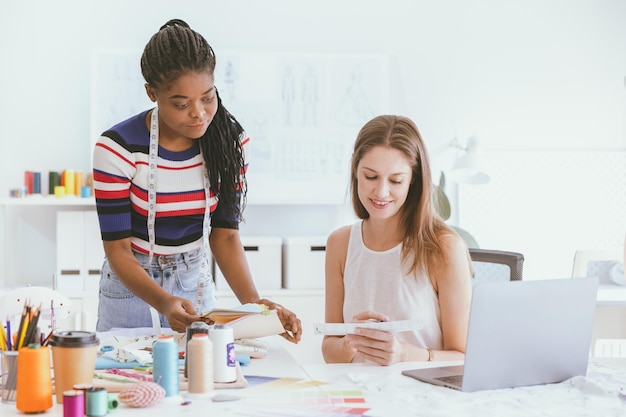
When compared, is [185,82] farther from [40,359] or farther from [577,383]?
[577,383]

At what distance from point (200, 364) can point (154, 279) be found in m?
0.61

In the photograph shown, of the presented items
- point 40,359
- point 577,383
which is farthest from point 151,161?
point 577,383

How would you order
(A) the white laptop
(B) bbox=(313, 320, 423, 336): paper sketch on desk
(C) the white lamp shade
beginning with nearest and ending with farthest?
(A) the white laptop < (B) bbox=(313, 320, 423, 336): paper sketch on desk < (C) the white lamp shade

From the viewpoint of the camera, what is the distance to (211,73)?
1911 mm

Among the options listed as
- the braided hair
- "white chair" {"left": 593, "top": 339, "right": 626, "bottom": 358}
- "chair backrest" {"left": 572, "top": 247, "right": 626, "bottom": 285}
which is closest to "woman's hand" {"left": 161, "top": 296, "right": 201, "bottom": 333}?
the braided hair

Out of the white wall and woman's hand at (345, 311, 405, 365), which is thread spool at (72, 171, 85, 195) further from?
woman's hand at (345, 311, 405, 365)

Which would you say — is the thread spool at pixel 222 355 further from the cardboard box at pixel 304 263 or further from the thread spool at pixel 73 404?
the cardboard box at pixel 304 263

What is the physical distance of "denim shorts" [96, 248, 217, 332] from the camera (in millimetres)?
2043

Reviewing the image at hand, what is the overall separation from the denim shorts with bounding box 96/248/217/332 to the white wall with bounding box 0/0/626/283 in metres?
1.83

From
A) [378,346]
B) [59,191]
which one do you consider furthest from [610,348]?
[59,191]

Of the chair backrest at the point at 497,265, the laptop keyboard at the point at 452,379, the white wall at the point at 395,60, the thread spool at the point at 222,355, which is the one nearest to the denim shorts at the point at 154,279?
the thread spool at the point at 222,355

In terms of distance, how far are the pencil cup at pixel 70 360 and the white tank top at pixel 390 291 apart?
0.82 metres

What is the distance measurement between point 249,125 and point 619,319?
6.22ft

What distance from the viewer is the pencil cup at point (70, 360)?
4.71 ft
